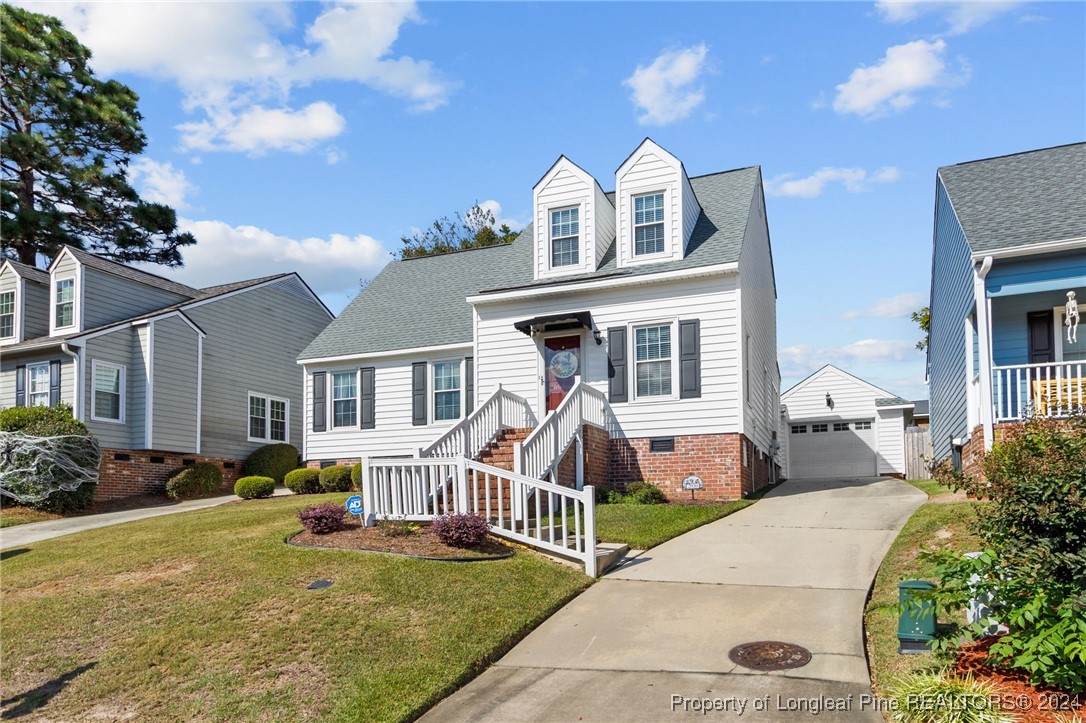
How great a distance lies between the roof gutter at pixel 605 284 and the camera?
1684 centimetres

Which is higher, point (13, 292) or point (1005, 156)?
point (1005, 156)

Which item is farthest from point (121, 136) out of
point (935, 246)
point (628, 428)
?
point (935, 246)

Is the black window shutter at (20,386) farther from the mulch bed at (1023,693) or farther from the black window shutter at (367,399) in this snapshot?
the mulch bed at (1023,693)

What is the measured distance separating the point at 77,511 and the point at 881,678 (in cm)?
1851

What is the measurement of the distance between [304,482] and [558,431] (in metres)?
8.93

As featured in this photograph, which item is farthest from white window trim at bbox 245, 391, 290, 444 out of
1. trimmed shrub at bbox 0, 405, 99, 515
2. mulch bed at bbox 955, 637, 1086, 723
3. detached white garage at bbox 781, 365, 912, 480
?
mulch bed at bbox 955, 637, 1086, 723

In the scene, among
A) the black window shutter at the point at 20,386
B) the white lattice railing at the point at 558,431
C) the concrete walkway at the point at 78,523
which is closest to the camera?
the white lattice railing at the point at 558,431

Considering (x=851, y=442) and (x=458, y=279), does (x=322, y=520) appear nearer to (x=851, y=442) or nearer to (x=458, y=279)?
(x=458, y=279)

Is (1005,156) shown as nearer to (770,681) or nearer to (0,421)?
(770,681)

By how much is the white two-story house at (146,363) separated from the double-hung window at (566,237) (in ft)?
39.0

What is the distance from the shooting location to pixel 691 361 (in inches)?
670

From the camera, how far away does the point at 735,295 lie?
16.9 meters

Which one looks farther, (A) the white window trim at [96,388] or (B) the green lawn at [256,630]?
(A) the white window trim at [96,388]

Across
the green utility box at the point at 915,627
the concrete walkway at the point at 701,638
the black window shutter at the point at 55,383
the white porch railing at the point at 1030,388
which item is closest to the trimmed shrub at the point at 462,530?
the concrete walkway at the point at 701,638
